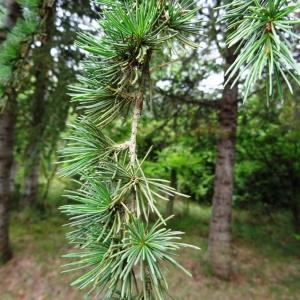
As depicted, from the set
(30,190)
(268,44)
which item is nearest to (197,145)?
(30,190)

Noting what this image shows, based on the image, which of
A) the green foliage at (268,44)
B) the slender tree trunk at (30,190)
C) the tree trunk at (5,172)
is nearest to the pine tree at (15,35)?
the green foliage at (268,44)

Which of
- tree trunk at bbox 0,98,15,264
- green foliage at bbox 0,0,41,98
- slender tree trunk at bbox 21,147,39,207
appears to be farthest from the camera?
slender tree trunk at bbox 21,147,39,207

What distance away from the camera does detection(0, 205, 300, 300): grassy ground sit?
534cm

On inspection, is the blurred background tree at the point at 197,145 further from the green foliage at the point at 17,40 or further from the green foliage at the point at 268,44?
the green foliage at the point at 268,44

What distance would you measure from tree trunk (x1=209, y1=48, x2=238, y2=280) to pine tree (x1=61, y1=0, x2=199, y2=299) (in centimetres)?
466

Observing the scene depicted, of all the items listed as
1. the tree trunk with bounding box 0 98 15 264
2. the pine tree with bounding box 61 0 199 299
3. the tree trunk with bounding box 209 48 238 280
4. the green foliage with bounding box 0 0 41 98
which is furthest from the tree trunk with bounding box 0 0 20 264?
the pine tree with bounding box 61 0 199 299

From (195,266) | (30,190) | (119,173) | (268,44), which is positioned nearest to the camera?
(268,44)

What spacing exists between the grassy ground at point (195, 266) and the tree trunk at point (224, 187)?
292 millimetres

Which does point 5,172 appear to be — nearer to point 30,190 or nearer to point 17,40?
point 30,190

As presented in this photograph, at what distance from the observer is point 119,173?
3.63 feet

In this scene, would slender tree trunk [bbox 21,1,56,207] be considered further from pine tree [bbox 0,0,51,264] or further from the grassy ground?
pine tree [bbox 0,0,51,264]

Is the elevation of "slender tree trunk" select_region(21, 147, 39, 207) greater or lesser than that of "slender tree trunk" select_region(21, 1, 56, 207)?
lesser

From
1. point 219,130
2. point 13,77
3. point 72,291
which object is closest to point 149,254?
point 13,77

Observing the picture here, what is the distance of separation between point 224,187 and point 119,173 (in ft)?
16.6
